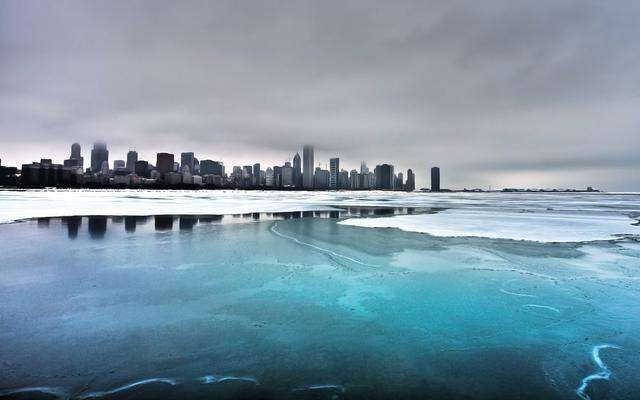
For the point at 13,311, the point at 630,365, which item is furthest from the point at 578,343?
the point at 13,311

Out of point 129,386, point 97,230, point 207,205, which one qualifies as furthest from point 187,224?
point 207,205

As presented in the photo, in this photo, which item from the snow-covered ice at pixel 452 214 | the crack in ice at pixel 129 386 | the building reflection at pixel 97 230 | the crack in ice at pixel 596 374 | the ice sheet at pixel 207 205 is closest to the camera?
the crack in ice at pixel 129 386

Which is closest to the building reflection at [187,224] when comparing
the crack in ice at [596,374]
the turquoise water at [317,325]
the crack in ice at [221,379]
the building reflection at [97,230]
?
the building reflection at [97,230]

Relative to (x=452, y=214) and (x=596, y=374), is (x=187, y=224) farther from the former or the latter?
(x=452, y=214)

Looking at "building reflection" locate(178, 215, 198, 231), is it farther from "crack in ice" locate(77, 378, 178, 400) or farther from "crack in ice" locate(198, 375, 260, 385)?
"crack in ice" locate(198, 375, 260, 385)

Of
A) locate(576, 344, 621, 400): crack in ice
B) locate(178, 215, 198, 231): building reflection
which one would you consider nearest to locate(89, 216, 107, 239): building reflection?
locate(178, 215, 198, 231): building reflection

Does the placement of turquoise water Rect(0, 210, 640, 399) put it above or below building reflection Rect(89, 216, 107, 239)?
below

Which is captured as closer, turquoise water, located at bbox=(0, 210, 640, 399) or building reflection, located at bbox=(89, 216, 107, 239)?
turquoise water, located at bbox=(0, 210, 640, 399)

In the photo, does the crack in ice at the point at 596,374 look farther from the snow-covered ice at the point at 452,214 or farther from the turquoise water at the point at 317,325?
the snow-covered ice at the point at 452,214
